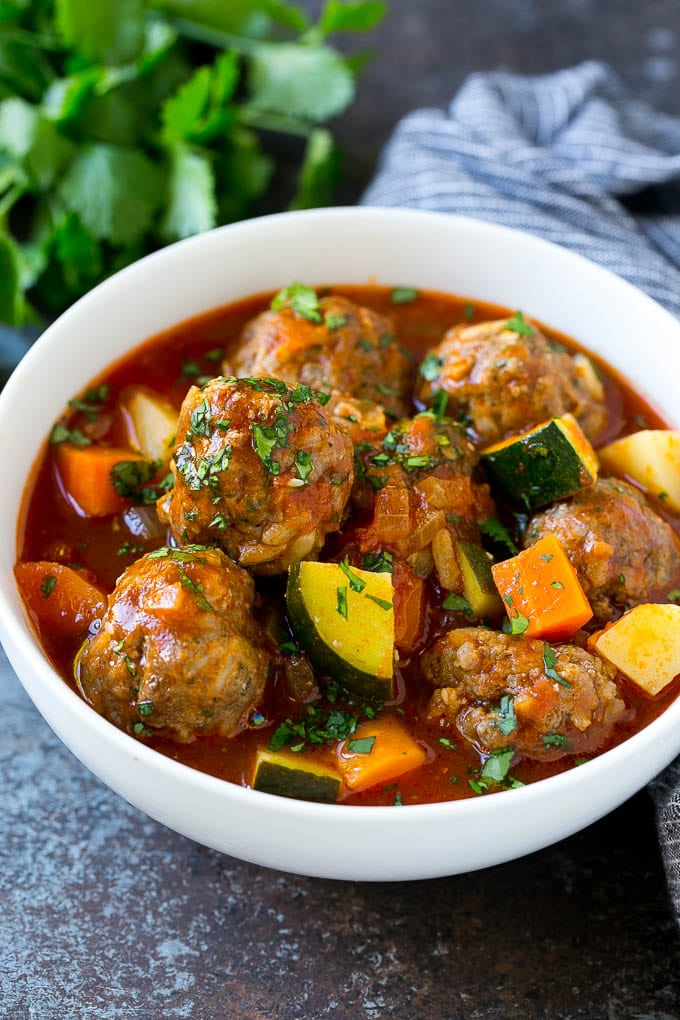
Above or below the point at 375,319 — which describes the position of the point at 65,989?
below

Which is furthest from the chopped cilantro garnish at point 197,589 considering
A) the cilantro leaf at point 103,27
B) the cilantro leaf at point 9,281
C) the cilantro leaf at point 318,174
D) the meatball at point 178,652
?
the cilantro leaf at point 103,27

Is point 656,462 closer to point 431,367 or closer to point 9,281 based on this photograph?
point 431,367

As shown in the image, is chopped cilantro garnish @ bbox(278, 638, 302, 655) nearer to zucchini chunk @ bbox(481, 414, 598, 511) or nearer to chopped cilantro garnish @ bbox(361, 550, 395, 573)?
chopped cilantro garnish @ bbox(361, 550, 395, 573)

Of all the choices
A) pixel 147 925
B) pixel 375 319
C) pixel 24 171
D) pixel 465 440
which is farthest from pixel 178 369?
pixel 147 925

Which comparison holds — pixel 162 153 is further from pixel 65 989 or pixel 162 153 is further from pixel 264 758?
pixel 65 989

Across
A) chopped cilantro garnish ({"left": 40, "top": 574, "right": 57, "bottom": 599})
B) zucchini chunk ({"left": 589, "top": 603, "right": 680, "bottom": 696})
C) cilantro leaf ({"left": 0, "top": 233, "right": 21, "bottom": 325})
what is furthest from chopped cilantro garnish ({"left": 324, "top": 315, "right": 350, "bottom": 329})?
cilantro leaf ({"left": 0, "top": 233, "right": 21, "bottom": 325})
